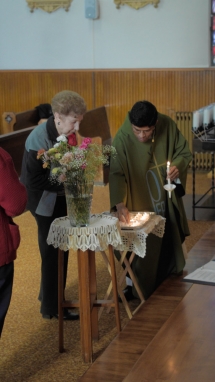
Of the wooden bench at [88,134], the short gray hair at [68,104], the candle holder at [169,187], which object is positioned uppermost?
the short gray hair at [68,104]

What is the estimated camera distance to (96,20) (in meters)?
10.2

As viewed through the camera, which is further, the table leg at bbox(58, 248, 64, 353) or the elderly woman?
the elderly woman

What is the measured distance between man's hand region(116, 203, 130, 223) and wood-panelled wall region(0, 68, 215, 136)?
5572 mm

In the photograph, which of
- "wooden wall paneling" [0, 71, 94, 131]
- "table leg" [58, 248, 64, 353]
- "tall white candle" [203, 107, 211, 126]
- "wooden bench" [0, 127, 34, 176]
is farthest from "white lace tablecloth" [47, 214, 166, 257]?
"wooden wall paneling" [0, 71, 94, 131]

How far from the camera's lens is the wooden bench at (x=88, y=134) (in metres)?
7.53

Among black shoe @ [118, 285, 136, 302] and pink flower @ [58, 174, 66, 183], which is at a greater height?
pink flower @ [58, 174, 66, 183]

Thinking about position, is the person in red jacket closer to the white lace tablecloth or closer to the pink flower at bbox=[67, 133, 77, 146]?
the white lace tablecloth

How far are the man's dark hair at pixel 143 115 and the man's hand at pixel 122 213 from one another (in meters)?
0.57

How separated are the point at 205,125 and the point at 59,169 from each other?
391cm

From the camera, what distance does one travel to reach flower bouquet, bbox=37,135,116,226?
380 centimetres

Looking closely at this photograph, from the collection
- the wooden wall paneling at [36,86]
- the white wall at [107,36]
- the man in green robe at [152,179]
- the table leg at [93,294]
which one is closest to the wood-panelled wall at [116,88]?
the wooden wall paneling at [36,86]

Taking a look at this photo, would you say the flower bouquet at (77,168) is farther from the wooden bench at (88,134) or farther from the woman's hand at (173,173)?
the wooden bench at (88,134)

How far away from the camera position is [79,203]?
12.8 feet

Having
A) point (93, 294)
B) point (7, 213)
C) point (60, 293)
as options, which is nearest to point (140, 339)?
point (93, 294)
